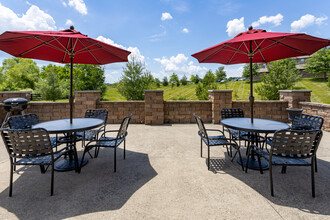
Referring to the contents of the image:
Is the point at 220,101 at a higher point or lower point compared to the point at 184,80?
lower

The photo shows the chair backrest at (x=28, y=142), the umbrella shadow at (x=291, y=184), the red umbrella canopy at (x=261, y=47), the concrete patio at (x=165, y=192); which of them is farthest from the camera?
the red umbrella canopy at (x=261, y=47)

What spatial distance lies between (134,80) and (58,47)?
16.6 meters

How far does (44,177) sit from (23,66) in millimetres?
64260

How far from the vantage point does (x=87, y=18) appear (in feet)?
25.4

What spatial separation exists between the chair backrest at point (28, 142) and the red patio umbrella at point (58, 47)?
3.59ft

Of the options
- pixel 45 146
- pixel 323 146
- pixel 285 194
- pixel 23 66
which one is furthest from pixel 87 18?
pixel 23 66

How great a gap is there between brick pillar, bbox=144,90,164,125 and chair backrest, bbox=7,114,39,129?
162 inches

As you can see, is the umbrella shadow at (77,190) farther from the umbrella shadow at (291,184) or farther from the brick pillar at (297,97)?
the brick pillar at (297,97)

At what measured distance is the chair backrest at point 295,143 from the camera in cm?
215

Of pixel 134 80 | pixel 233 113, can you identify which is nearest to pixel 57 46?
pixel 233 113

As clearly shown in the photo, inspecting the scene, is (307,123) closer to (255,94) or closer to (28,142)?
(28,142)

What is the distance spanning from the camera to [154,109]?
281 inches

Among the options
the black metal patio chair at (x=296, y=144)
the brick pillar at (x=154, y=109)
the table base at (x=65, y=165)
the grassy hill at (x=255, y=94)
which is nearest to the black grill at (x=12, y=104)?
the table base at (x=65, y=165)

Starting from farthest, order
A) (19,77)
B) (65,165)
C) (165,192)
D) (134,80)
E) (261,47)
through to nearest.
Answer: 1. (19,77)
2. (134,80)
3. (261,47)
4. (65,165)
5. (165,192)
